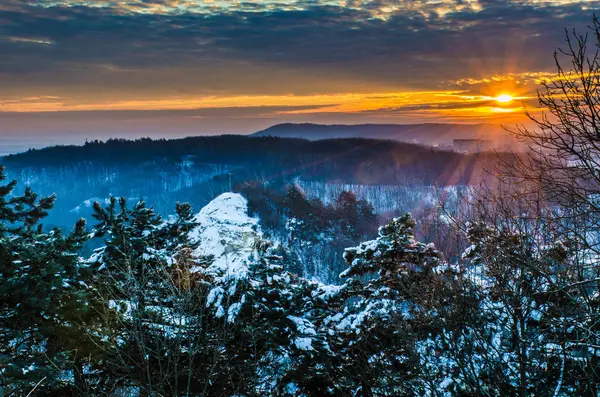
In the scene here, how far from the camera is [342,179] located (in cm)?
15475

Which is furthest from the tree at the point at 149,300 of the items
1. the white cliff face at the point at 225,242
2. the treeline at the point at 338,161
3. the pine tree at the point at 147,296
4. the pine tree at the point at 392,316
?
the treeline at the point at 338,161

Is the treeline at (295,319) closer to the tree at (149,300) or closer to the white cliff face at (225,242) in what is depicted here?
the tree at (149,300)

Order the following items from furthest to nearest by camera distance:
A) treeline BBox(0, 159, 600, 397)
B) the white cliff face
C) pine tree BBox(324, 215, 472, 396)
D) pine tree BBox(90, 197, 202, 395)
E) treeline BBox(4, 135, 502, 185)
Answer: treeline BBox(4, 135, 502, 185)
the white cliff face
pine tree BBox(90, 197, 202, 395)
pine tree BBox(324, 215, 472, 396)
treeline BBox(0, 159, 600, 397)

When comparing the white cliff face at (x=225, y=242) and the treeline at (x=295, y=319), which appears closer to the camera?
the treeline at (x=295, y=319)

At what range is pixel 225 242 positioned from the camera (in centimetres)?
3431

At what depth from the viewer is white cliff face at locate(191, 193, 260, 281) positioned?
46.6 ft

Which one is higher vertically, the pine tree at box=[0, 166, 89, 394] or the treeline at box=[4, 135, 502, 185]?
the pine tree at box=[0, 166, 89, 394]

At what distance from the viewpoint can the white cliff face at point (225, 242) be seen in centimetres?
1419

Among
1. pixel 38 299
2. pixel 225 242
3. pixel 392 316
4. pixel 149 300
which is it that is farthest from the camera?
pixel 225 242

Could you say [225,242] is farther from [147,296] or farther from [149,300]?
[149,300]

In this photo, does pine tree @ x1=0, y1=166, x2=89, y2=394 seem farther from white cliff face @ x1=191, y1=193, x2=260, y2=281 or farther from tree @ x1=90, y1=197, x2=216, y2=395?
white cliff face @ x1=191, y1=193, x2=260, y2=281

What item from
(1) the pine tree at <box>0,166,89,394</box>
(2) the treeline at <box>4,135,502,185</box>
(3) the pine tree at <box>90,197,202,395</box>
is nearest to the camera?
(3) the pine tree at <box>90,197,202,395</box>

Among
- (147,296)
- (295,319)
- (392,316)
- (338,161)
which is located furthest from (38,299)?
(338,161)

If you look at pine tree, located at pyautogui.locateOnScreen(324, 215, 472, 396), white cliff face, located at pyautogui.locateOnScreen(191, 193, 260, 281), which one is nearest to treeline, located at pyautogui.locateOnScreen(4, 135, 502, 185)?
white cliff face, located at pyautogui.locateOnScreen(191, 193, 260, 281)
